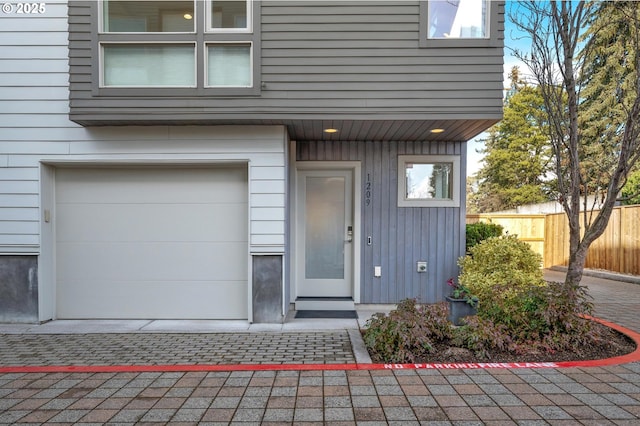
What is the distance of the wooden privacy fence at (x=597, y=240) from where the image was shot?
7.55 metres

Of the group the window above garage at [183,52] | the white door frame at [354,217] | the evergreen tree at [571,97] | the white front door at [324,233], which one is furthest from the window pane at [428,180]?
the window above garage at [183,52]

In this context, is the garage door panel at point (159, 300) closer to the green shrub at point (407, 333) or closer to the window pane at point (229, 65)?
the green shrub at point (407, 333)

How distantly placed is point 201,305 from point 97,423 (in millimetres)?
2445

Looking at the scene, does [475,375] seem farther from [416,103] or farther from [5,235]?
[5,235]

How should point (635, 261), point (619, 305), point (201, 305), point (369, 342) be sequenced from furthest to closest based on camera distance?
point (635, 261), point (619, 305), point (201, 305), point (369, 342)

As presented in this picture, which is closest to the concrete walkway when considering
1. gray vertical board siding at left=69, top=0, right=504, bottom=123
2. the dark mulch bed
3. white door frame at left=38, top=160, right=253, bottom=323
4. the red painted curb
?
the red painted curb

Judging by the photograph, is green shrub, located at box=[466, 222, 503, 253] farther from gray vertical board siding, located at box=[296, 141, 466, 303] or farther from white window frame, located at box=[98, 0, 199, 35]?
white window frame, located at box=[98, 0, 199, 35]

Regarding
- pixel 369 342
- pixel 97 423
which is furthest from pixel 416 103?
pixel 97 423

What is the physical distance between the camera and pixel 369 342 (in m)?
3.52

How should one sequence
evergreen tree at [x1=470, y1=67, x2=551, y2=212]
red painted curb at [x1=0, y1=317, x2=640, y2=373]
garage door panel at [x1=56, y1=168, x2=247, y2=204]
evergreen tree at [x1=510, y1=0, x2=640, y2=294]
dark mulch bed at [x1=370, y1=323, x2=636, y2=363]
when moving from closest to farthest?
red painted curb at [x1=0, y1=317, x2=640, y2=373] → dark mulch bed at [x1=370, y1=323, x2=636, y2=363] → evergreen tree at [x1=510, y1=0, x2=640, y2=294] → garage door panel at [x1=56, y1=168, x2=247, y2=204] → evergreen tree at [x1=470, y1=67, x2=551, y2=212]

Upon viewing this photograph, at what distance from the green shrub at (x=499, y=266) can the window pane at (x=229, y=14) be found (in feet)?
14.0

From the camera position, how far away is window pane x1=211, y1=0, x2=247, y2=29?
14.0ft

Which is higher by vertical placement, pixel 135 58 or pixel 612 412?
pixel 135 58

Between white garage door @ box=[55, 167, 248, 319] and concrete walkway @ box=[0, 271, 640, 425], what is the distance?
84 cm
